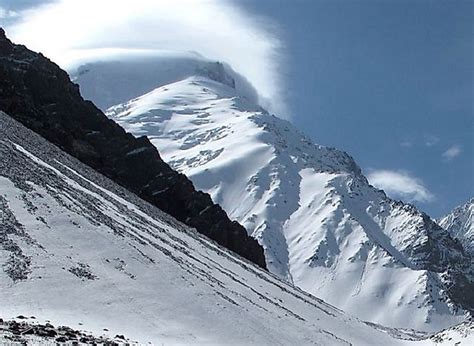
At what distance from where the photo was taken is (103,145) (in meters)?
118

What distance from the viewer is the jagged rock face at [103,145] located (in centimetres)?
10906

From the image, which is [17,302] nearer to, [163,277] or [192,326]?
[192,326]

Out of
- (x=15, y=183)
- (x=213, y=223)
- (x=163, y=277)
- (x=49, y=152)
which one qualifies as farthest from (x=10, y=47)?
(x=163, y=277)

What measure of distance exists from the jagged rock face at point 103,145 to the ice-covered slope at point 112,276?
36072 mm

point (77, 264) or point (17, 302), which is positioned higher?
point (77, 264)

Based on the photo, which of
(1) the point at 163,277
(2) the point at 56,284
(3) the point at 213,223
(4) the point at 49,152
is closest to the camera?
(2) the point at 56,284

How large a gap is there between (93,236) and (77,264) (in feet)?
20.1

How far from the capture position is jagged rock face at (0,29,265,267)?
358 ft

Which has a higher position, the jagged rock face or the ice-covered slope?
the jagged rock face

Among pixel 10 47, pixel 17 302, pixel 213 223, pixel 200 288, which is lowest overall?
pixel 17 302

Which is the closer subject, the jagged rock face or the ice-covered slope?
the ice-covered slope

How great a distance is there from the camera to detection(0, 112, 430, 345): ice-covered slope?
3778 centimetres

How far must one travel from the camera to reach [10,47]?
123562mm

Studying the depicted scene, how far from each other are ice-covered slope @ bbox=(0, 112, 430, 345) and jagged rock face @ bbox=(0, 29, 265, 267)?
36072mm
